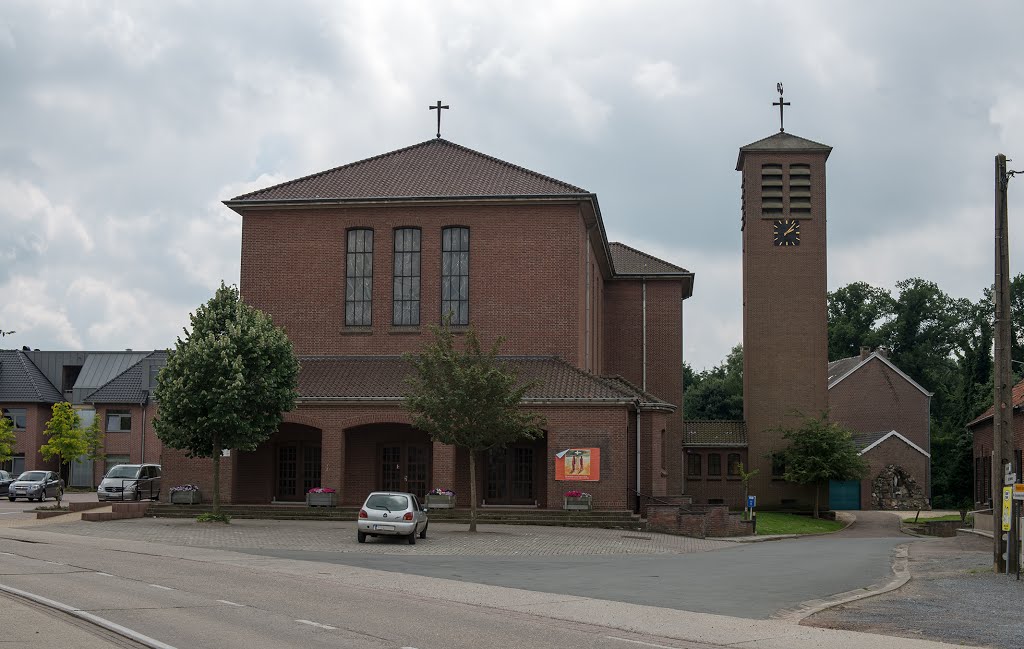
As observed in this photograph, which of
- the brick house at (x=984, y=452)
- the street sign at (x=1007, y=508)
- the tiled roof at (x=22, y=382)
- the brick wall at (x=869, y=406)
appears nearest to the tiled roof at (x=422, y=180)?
the brick house at (x=984, y=452)

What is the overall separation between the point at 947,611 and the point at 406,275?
2895 cm

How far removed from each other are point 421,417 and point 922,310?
7278cm

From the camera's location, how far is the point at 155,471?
4534cm

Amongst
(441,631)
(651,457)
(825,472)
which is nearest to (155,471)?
(651,457)

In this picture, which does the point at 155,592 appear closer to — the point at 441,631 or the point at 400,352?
the point at 441,631

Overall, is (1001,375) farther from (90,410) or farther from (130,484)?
(90,410)

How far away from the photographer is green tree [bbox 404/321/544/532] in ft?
103

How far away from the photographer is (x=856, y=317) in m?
96.5

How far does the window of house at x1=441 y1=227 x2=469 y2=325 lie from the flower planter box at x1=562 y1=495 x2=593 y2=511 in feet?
30.0

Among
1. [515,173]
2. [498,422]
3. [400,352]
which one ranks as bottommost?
[498,422]

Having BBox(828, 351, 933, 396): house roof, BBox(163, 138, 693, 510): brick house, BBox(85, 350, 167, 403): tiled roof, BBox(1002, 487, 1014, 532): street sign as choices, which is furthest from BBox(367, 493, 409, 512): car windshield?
BBox(828, 351, 933, 396): house roof

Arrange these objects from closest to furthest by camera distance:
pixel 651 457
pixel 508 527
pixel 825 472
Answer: pixel 508 527, pixel 651 457, pixel 825 472

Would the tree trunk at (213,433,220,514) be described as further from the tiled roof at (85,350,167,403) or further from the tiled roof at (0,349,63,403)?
the tiled roof at (0,349,63,403)

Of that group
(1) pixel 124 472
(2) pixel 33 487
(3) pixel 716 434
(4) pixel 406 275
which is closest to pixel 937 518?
(3) pixel 716 434
